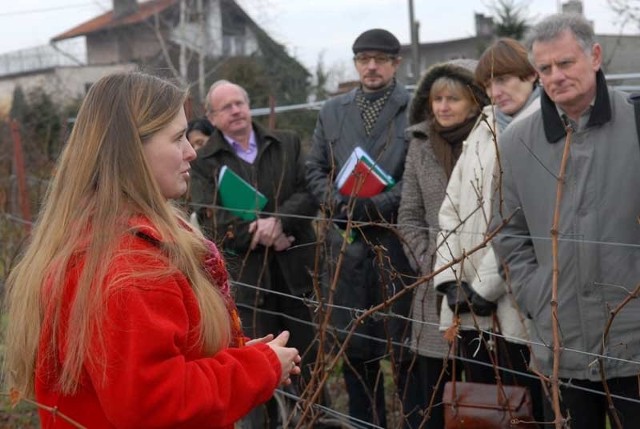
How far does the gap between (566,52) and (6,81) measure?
46.8m

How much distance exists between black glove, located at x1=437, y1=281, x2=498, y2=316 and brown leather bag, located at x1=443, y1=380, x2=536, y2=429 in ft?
1.28

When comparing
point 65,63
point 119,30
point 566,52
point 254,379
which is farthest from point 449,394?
point 119,30

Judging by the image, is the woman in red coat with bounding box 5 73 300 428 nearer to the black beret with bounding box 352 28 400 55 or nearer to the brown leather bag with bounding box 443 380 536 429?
the brown leather bag with bounding box 443 380 536 429

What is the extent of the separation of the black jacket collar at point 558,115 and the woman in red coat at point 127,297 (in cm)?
150

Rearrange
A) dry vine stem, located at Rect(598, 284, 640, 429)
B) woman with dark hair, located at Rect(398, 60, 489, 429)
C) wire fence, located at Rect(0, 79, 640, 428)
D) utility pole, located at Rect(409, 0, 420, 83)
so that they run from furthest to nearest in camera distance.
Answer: utility pole, located at Rect(409, 0, 420, 83)
woman with dark hair, located at Rect(398, 60, 489, 429)
wire fence, located at Rect(0, 79, 640, 428)
dry vine stem, located at Rect(598, 284, 640, 429)

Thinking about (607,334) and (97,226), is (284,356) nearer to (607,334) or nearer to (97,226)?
(97,226)

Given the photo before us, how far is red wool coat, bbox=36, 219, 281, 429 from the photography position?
204 cm

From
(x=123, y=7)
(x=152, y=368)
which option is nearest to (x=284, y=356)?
(x=152, y=368)

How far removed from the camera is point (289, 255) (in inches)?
206

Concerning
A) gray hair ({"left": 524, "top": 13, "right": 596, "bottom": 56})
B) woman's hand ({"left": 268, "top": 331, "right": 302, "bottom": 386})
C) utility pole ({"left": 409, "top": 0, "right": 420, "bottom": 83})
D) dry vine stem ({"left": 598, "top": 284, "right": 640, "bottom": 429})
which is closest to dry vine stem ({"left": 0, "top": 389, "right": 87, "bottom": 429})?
woman's hand ({"left": 268, "top": 331, "right": 302, "bottom": 386})

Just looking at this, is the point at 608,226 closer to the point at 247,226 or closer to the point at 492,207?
the point at 492,207

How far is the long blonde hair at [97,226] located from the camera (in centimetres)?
216

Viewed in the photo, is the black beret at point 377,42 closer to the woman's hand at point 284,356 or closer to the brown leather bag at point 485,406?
the brown leather bag at point 485,406

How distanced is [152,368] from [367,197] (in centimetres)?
282
